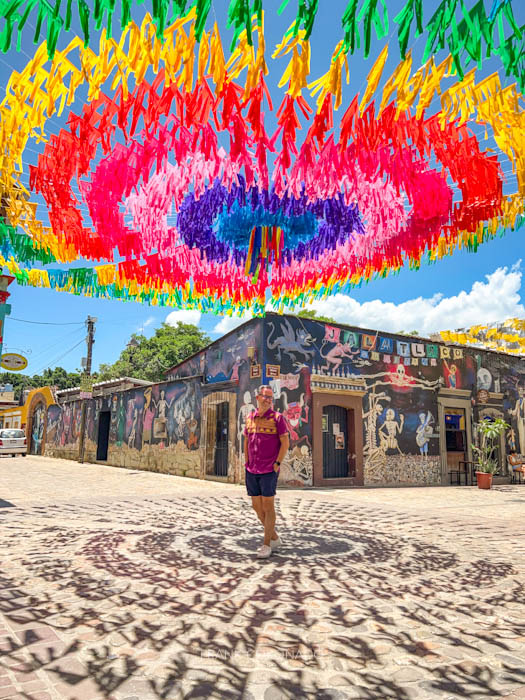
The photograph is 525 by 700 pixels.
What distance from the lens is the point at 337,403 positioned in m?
14.9

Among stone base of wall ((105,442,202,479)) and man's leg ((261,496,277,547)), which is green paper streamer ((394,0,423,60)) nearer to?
man's leg ((261,496,277,547))

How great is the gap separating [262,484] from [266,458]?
291 millimetres

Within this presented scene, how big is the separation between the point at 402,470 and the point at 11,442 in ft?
81.3

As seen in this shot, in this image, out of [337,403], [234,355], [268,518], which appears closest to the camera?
[268,518]

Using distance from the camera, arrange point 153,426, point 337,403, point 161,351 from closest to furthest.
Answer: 1. point 337,403
2. point 153,426
3. point 161,351

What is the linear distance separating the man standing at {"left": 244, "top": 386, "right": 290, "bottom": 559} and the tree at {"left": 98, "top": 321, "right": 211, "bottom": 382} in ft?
118

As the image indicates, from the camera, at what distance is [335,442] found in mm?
15172

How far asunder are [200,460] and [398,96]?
14161 millimetres

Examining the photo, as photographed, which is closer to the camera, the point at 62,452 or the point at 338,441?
the point at 338,441

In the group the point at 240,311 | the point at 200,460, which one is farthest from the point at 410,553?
the point at 200,460

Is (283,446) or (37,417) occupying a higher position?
(37,417)

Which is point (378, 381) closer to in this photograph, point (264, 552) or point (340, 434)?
point (340, 434)

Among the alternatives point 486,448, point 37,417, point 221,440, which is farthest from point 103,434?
point 486,448

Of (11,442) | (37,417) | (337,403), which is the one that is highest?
(337,403)
